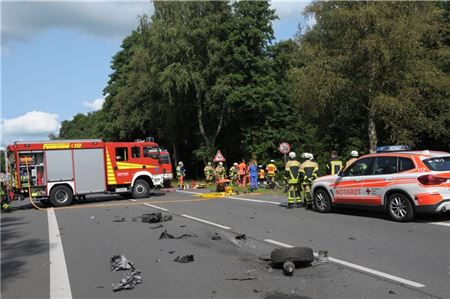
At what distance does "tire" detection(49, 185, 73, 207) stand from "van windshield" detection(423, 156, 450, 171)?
15127 mm

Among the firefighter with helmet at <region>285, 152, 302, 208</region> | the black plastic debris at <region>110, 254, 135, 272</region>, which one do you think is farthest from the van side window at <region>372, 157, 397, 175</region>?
the black plastic debris at <region>110, 254, 135, 272</region>

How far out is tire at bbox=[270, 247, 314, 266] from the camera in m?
7.28

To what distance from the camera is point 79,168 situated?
21766mm

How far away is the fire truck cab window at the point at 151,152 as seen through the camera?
23.8m

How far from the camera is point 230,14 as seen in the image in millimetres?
38969

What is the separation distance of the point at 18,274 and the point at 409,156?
8568 mm

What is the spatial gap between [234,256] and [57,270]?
2.88 metres

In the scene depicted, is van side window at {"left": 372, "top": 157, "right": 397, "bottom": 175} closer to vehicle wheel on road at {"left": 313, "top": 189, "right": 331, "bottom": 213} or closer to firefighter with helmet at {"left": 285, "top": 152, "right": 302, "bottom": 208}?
vehicle wheel on road at {"left": 313, "top": 189, "right": 331, "bottom": 213}

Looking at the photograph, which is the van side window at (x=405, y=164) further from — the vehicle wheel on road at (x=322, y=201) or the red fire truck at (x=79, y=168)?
the red fire truck at (x=79, y=168)

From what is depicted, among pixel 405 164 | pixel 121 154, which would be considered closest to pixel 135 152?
pixel 121 154

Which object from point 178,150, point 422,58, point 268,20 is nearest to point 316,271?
point 422,58

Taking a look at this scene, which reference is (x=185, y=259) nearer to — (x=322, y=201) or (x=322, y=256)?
(x=322, y=256)

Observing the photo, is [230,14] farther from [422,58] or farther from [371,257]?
[371,257]

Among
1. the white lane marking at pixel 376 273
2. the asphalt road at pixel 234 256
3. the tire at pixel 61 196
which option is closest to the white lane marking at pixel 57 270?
the asphalt road at pixel 234 256
